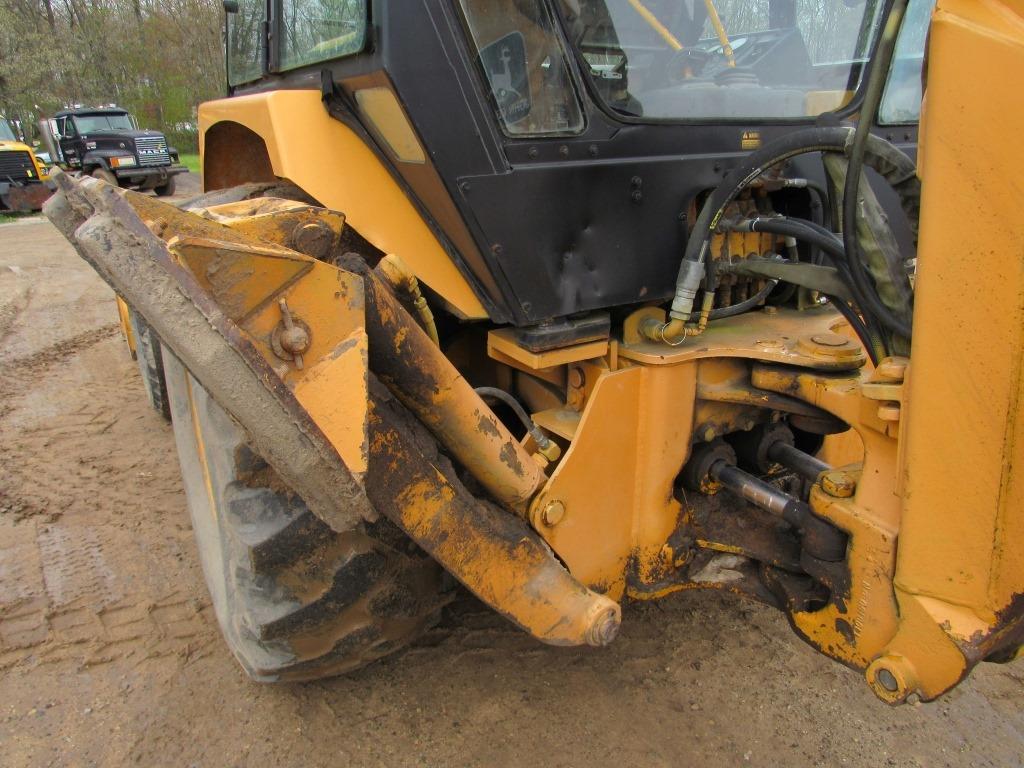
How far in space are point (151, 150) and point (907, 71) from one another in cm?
1727

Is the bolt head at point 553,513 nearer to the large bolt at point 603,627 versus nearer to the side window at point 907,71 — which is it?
the large bolt at point 603,627

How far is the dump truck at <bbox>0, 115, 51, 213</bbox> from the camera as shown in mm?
13289

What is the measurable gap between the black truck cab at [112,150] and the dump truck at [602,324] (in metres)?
16.3

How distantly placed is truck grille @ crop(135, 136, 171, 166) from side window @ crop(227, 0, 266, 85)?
599 inches

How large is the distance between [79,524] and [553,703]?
7.13 ft

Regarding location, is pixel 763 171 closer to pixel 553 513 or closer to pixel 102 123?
pixel 553 513

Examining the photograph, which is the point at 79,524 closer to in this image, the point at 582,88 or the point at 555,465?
the point at 555,465

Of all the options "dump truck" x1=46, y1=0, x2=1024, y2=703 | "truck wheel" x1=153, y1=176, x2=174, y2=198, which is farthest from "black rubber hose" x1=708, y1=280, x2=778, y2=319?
"truck wheel" x1=153, y1=176, x2=174, y2=198

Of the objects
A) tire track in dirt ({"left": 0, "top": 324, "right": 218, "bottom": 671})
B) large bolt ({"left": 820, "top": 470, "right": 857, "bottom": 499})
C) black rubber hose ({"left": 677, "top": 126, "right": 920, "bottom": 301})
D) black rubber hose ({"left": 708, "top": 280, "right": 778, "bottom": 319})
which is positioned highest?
black rubber hose ({"left": 677, "top": 126, "right": 920, "bottom": 301})

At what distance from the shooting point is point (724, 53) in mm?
2037

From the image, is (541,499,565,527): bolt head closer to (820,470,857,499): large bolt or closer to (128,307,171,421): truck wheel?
(820,470,857,499): large bolt

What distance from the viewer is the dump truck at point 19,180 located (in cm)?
1329

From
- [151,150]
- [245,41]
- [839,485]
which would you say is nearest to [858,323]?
[839,485]

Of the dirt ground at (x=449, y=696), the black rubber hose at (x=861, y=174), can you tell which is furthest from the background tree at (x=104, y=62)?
the black rubber hose at (x=861, y=174)
